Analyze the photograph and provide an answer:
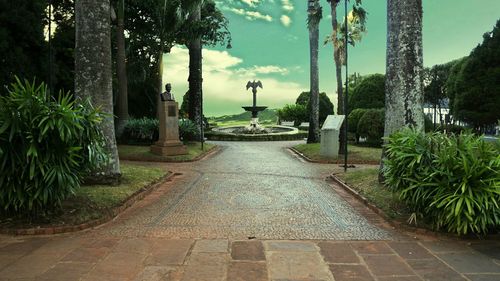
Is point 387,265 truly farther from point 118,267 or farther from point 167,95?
point 167,95

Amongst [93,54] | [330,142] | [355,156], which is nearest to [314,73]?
[330,142]

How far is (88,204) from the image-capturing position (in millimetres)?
6719

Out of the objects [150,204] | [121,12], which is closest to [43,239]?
[150,204]

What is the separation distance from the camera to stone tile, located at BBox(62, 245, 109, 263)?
4691 millimetres

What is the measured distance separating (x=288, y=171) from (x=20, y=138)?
7.61m

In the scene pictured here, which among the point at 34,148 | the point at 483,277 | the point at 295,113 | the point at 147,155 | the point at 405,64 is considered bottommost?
the point at 483,277

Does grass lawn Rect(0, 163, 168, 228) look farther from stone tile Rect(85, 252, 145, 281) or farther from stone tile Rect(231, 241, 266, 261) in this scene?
stone tile Rect(231, 241, 266, 261)

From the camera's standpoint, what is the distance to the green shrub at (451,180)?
214 inches

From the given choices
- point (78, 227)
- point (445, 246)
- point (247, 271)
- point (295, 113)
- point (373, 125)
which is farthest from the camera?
point (295, 113)

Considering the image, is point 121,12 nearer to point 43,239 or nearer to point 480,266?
point 43,239

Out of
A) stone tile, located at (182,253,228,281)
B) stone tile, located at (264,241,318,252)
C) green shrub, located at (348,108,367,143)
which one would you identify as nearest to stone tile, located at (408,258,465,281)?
stone tile, located at (264,241,318,252)

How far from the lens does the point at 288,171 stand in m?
12.2

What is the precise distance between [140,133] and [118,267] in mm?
14002

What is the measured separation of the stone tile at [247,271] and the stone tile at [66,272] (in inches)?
55.0
